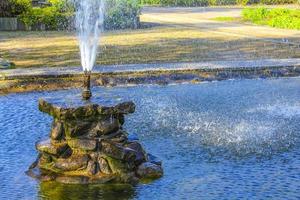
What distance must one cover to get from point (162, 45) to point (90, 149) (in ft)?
60.3

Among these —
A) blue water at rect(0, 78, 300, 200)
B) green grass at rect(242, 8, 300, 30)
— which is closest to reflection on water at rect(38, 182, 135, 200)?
blue water at rect(0, 78, 300, 200)

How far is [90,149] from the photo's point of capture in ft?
33.6

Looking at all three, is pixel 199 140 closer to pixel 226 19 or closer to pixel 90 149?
pixel 90 149

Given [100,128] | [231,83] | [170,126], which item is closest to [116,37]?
[231,83]

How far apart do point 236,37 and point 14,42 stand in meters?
10.9

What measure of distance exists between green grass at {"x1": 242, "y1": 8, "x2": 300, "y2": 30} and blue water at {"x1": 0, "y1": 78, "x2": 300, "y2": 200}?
1887 cm

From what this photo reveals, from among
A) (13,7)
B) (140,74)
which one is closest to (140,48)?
(140,74)

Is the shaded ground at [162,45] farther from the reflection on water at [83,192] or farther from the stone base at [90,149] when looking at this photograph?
the reflection on water at [83,192]

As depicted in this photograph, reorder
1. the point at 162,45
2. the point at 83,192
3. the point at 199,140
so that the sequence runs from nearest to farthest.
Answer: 1. the point at 83,192
2. the point at 199,140
3. the point at 162,45

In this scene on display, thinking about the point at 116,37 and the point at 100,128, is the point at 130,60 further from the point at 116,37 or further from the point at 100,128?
the point at 100,128

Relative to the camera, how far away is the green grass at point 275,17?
3716 centimetres

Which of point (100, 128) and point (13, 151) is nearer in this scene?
point (100, 128)

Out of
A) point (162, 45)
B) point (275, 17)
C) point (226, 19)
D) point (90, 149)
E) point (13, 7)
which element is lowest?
point (226, 19)

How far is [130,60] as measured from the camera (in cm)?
2312
